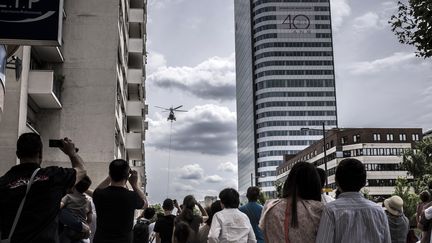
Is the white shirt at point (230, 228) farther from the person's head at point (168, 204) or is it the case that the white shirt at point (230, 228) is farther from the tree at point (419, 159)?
the tree at point (419, 159)

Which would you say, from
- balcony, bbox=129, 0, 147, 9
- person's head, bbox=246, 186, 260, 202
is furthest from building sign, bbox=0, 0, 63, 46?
balcony, bbox=129, 0, 147, 9

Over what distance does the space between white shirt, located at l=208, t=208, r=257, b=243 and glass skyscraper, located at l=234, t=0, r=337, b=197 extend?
162646mm

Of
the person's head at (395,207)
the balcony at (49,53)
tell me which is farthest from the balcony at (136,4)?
the person's head at (395,207)

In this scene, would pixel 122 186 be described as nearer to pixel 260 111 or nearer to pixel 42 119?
pixel 42 119

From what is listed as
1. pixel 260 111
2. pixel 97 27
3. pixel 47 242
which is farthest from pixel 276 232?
pixel 260 111

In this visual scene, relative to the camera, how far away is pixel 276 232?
423 centimetres

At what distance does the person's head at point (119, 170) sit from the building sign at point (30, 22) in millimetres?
1579

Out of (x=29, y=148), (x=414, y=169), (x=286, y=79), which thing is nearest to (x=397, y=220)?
(x=29, y=148)

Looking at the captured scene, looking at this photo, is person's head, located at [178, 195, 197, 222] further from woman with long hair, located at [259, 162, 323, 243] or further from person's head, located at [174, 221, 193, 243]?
woman with long hair, located at [259, 162, 323, 243]

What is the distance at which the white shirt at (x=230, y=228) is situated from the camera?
22.0 feet

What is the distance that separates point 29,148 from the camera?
3938mm

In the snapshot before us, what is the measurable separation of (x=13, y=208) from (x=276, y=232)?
79.4 inches

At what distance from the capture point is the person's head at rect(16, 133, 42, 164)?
3.94m

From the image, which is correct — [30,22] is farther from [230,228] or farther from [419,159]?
[419,159]
